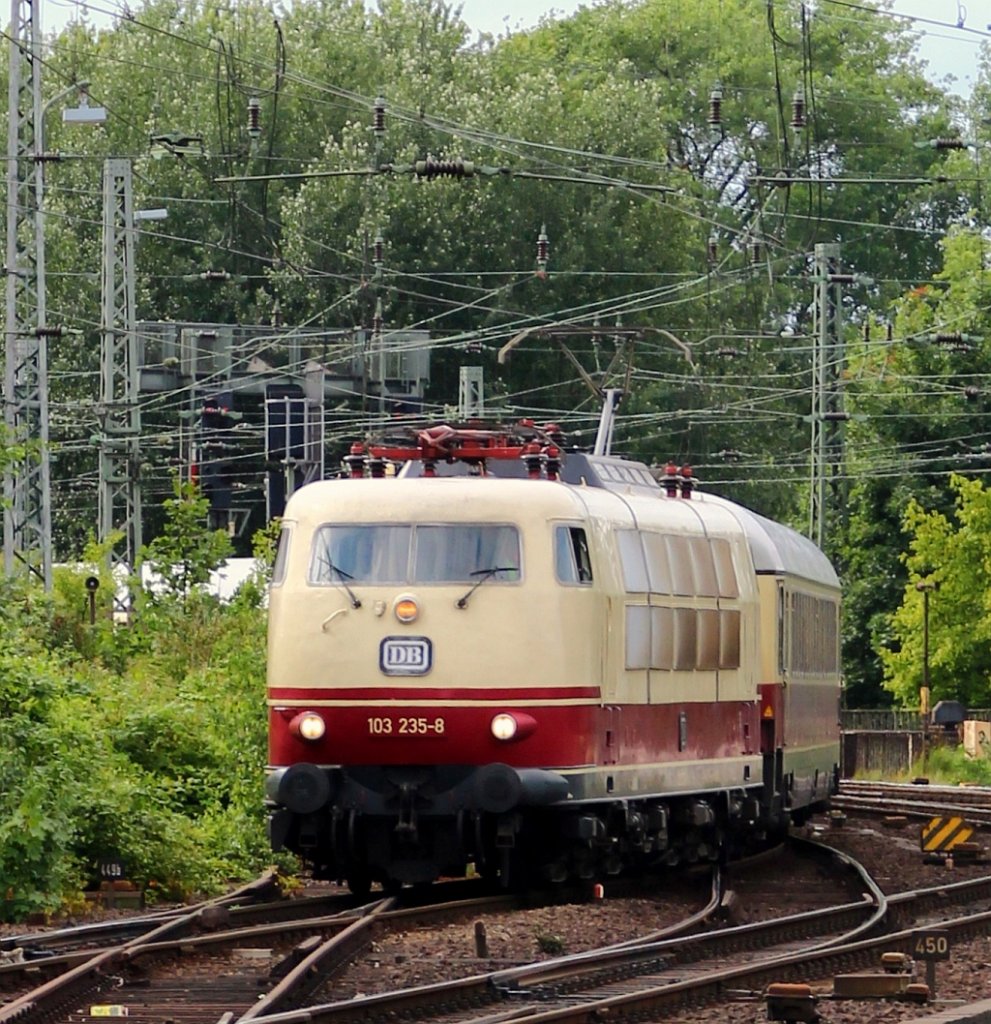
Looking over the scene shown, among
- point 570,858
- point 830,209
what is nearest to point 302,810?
point 570,858

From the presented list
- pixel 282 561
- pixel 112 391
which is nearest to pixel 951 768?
pixel 112 391

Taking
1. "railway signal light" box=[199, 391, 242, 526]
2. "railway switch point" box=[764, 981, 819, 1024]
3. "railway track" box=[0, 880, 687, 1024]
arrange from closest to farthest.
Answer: "railway switch point" box=[764, 981, 819, 1024] → "railway track" box=[0, 880, 687, 1024] → "railway signal light" box=[199, 391, 242, 526]

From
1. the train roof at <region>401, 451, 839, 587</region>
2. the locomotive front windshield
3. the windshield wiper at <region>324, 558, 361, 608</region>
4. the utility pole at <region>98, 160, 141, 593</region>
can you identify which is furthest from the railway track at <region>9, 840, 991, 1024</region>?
the utility pole at <region>98, 160, 141, 593</region>

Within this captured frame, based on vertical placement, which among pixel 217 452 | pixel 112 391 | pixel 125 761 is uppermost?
pixel 217 452

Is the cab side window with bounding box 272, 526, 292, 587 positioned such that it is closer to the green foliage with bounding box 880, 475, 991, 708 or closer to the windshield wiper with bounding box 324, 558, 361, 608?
the windshield wiper with bounding box 324, 558, 361, 608

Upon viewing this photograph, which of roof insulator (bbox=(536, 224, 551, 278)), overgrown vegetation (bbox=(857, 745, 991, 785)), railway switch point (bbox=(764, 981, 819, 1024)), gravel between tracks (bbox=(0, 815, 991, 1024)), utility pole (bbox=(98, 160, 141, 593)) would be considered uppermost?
roof insulator (bbox=(536, 224, 551, 278))

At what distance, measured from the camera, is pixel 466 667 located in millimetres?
17188

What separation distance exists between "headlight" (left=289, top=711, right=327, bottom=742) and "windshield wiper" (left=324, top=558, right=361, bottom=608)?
2.54ft

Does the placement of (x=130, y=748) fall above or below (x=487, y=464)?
below

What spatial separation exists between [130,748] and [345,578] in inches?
184

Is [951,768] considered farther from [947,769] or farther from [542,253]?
[542,253]

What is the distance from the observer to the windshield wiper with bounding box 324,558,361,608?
57.2ft

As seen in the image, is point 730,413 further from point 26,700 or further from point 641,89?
point 26,700

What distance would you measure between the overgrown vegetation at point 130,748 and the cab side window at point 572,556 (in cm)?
353
